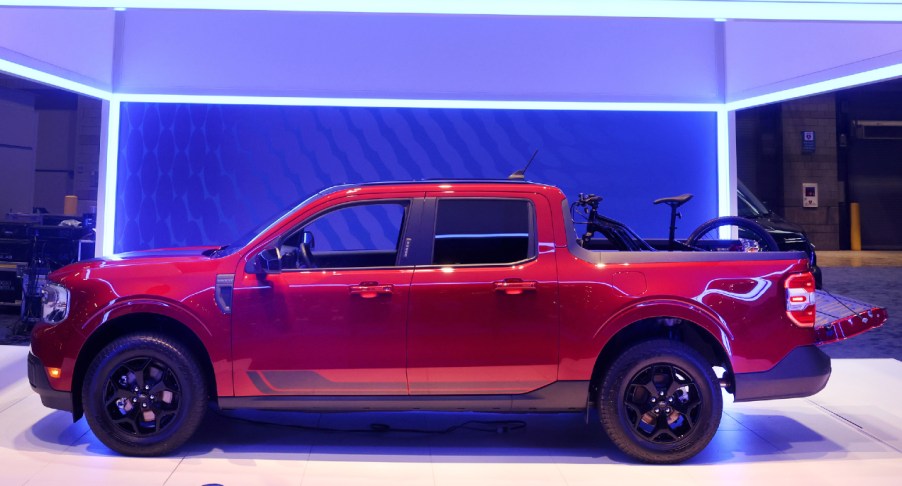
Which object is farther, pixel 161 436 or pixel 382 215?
pixel 382 215

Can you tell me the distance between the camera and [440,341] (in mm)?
4016

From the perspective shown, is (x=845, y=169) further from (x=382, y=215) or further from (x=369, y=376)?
(x=369, y=376)

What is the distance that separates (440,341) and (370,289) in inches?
19.0

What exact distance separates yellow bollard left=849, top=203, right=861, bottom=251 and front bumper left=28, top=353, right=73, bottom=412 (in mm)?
22951

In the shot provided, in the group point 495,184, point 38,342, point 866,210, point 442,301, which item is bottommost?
point 38,342

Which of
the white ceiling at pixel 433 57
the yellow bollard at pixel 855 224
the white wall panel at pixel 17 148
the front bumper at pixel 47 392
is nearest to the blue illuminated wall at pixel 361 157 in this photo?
the white ceiling at pixel 433 57

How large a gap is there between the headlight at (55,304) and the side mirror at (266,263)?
1.07 m

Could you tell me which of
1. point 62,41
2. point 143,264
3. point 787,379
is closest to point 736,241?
point 787,379

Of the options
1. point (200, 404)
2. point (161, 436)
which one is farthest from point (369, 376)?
point (161, 436)

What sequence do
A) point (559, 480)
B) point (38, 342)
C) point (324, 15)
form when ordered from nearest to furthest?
point (559, 480), point (38, 342), point (324, 15)

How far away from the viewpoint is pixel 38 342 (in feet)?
13.6

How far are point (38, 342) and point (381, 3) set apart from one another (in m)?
3.54

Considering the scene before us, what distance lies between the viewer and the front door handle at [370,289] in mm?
4016

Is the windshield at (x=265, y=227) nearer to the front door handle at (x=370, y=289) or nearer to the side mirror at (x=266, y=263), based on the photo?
the side mirror at (x=266, y=263)
